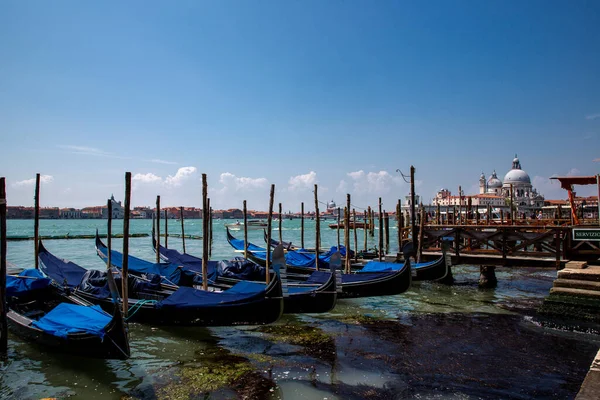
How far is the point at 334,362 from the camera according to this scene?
600 centimetres

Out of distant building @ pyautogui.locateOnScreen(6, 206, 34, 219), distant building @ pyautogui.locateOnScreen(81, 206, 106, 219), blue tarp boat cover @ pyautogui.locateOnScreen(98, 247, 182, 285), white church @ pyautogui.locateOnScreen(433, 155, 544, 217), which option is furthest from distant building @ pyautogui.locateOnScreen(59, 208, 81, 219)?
blue tarp boat cover @ pyautogui.locateOnScreen(98, 247, 182, 285)

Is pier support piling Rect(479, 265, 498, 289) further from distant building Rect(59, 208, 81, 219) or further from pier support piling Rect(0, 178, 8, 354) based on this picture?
distant building Rect(59, 208, 81, 219)

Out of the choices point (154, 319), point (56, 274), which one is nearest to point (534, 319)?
point (154, 319)

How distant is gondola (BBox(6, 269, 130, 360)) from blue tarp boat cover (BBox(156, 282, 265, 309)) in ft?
3.27

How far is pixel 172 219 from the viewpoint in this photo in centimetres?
12600

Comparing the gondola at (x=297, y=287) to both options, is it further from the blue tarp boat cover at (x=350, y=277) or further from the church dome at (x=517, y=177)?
the church dome at (x=517, y=177)

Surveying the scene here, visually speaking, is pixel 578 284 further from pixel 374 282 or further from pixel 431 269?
pixel 374 282

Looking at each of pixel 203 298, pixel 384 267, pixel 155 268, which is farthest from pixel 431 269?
pixel 155 268

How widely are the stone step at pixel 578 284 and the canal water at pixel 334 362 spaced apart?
2.95 ft

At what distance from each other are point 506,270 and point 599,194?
8.55m

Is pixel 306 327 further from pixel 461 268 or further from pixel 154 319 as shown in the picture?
pixel 461 268

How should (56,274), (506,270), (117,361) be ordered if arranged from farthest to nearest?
(506,270), (56,274), (117,361)

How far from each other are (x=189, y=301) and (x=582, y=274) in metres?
7.01

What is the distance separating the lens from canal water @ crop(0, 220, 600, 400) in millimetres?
5062
